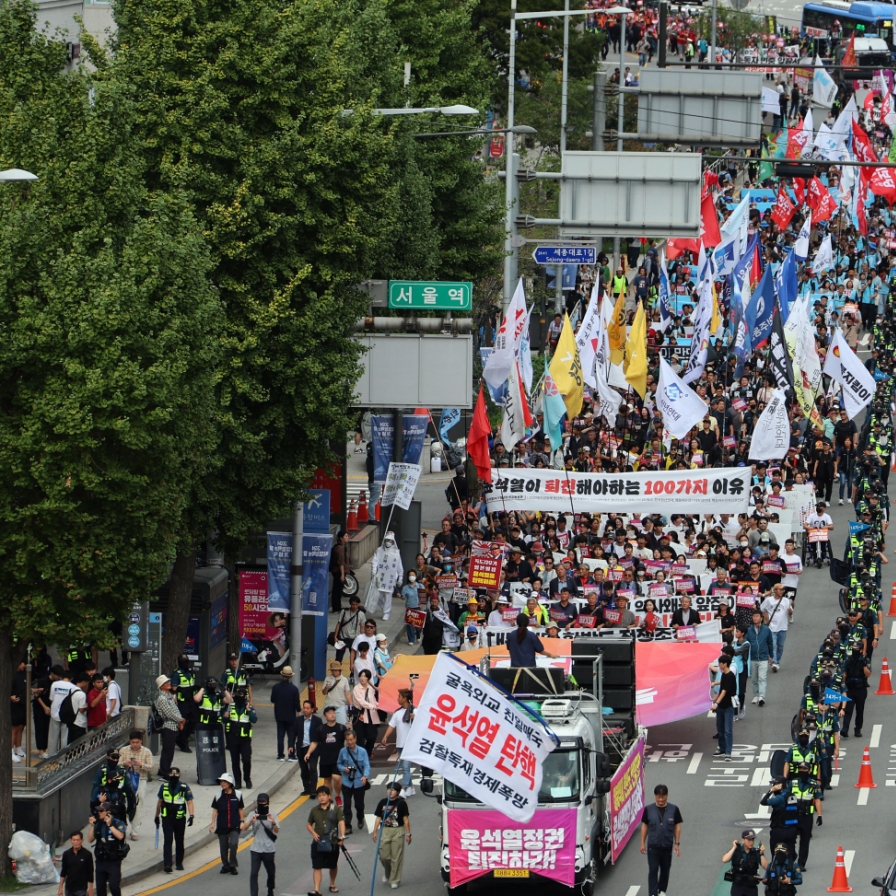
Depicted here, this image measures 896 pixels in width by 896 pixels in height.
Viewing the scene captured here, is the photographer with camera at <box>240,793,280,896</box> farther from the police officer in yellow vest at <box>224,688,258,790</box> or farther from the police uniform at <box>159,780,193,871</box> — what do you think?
the police officer in yellow vest at <box>224,688,258,790</box>

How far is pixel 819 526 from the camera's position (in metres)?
38.2

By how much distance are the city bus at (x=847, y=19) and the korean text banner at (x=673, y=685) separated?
78.4 m

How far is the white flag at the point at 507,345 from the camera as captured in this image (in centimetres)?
3922

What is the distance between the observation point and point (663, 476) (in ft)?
116

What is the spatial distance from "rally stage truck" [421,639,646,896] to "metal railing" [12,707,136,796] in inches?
195

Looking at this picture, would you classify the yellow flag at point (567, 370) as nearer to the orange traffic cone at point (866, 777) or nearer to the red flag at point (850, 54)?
the orange traffic cone at point (866, 777)

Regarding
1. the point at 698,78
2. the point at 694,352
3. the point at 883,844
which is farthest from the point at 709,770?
the point at 698,78

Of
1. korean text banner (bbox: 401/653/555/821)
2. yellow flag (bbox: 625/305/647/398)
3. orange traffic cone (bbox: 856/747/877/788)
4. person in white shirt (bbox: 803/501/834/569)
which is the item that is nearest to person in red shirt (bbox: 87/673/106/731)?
korean text banner (bbox: 401/653/555/821)

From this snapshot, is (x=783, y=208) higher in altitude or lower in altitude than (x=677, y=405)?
higher

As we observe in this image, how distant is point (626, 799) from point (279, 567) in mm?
10090

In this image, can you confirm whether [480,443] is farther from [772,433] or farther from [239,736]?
[239,736]

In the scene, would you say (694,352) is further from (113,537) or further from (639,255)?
(639,255)

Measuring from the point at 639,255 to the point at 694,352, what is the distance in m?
30.7

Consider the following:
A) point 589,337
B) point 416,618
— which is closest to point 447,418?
point 589,337
